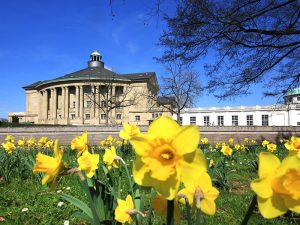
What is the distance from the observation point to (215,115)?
199 feet

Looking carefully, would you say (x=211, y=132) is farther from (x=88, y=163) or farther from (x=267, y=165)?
(x=267, y=165)

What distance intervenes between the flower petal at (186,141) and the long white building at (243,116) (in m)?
56.8

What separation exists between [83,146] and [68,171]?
0.75 metres

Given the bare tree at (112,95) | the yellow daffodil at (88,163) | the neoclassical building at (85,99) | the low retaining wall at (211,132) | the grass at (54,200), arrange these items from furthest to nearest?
the neoclassical building at (85,99)
the bare tree at (112,95)
the low retaining wall at (211,132)
the grass at (54,200)
the yellow daffodil at (88,163)

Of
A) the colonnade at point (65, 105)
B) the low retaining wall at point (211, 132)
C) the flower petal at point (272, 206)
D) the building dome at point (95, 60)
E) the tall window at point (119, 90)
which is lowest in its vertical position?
the low retaining wall at point (211, 132)

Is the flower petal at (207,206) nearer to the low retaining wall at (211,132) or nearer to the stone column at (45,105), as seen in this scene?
the low retaining wall at (211,132)

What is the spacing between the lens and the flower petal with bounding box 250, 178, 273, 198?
0.78m

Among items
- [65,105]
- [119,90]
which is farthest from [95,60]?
[119,90]

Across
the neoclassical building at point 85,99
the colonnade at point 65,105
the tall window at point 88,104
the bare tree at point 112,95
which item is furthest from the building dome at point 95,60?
the bare tree at point 112,95

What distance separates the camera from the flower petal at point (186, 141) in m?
0.83

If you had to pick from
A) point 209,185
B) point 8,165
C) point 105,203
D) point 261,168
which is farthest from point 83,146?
point 8,165

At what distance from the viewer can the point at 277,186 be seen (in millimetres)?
793

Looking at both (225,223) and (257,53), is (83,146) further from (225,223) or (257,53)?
(257,53)

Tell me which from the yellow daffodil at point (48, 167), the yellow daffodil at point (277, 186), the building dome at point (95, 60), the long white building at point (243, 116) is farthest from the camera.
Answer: the building dome at point (95, 60)
